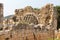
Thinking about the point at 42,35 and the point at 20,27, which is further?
the point at 42,35

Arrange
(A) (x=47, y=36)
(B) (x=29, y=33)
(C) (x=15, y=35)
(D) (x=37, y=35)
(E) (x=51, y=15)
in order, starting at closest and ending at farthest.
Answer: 1. (C) (x=15, y=35)
2. (B) (x=29, y=33)
3. (D) (x=37, y=35)
4. (A) (x=47, y=36)
5. (E) (x=51, y=15)

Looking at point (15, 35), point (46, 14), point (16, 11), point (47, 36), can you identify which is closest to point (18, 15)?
point (16, 11)

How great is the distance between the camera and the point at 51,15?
3653cm

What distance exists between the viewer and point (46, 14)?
38.4m

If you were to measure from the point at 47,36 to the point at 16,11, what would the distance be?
22703 millimetres

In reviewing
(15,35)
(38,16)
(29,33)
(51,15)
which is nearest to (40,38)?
(29,33)

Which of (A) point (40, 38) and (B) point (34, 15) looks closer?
(A) point (40, 38)

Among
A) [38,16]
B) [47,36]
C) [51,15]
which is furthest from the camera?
[38,16]

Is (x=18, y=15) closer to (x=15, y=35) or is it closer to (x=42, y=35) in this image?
(x=42, y=35)

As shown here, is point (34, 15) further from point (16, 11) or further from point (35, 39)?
point (35, 39)

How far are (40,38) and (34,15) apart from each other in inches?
845

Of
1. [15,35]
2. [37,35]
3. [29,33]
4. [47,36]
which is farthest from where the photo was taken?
[47,36]

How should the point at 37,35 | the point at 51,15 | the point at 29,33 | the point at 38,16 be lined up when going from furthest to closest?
the point at 38,16 < the point at 51,15 < the point at 37,35 < the point at 29,33

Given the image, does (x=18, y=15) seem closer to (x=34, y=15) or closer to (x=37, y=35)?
(x=34, y=15)
